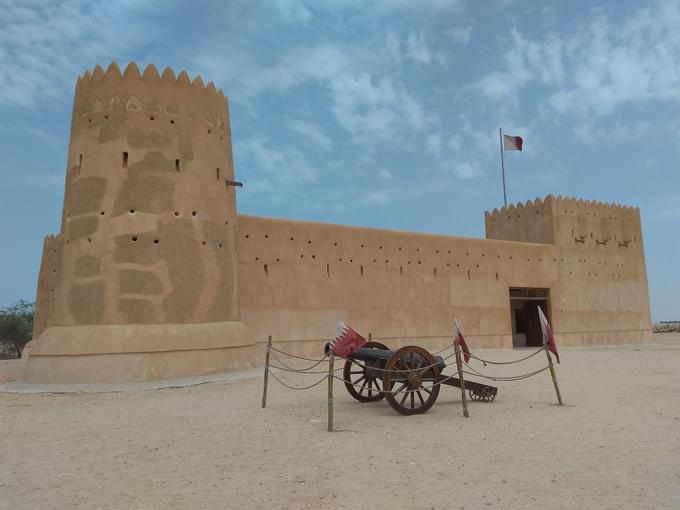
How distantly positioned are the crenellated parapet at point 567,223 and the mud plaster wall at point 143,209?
1353cm

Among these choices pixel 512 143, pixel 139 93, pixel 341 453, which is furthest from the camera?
pixel 512 143

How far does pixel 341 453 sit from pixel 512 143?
2227 cm

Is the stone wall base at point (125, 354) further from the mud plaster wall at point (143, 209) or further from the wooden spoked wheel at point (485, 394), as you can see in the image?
the wooden spoked wheel at point (485, 394)

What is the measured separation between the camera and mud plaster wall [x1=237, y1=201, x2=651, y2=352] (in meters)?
14.5

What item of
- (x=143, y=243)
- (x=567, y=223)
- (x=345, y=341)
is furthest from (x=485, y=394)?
(x=567, y=223)

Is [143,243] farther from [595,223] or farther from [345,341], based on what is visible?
[595,223]

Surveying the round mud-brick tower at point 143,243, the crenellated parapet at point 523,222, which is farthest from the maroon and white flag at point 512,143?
the round mud-brick tower at point 143,243

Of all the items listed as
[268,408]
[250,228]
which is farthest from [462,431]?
[250,228]

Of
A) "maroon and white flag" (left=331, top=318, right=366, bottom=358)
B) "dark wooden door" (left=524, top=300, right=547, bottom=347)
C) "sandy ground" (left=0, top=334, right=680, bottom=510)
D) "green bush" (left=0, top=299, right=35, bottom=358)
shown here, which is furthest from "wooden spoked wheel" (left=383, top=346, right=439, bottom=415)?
"green bush" (left=0, top=299, right=35, bottom=358)

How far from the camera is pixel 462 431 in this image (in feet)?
19.6

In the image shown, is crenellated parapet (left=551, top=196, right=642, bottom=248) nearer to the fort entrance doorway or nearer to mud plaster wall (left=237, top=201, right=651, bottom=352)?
mud plaster wall (left=237, top=201, right=651, bottom=352)

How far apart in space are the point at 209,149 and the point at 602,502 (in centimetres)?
1052

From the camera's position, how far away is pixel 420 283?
56.4 feet

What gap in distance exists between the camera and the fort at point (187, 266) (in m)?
10.5
